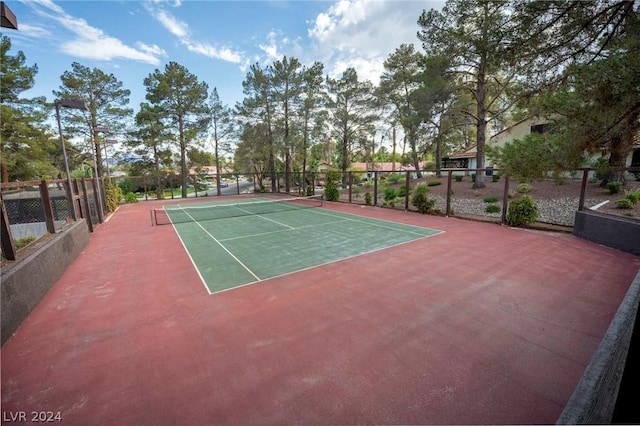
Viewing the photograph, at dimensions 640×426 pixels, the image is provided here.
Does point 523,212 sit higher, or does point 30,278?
point 523,212

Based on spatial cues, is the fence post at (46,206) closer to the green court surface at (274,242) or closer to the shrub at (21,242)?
the shrub at (21,242)

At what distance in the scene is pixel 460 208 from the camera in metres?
13.9

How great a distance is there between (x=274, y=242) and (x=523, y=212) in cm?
844

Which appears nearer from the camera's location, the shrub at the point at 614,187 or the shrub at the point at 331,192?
the shrub at the point at 614,187

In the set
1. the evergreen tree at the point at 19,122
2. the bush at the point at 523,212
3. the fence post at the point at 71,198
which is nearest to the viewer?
the fence post at the point at 71,198

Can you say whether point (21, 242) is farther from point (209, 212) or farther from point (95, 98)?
point (95, 98)

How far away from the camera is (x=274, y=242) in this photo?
7930 mm

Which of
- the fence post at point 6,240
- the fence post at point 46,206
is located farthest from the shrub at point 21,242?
the fence post at point 6,240

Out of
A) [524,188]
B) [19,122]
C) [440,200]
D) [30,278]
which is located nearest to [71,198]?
[30,278]

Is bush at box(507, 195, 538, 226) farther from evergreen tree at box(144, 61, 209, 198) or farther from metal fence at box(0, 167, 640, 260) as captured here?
evergreen tree at box(144, 61, 209, 198)

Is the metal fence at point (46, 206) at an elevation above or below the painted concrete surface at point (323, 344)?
above

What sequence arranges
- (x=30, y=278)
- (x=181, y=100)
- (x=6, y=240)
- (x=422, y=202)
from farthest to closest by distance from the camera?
Answer: (x=181, y=100) < (x=422, y=202) < (x=30, y=278) < (x=6, y=240)

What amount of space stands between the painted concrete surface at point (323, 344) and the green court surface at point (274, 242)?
0.52 meters

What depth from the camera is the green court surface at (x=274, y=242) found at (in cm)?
573
